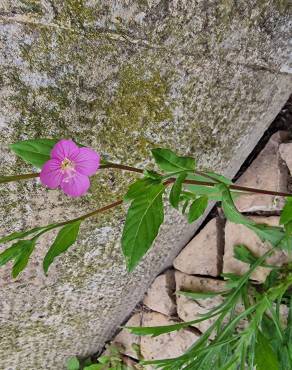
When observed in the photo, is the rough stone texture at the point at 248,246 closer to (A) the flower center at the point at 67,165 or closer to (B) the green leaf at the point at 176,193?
(B) the green leaf at the point at 176,193

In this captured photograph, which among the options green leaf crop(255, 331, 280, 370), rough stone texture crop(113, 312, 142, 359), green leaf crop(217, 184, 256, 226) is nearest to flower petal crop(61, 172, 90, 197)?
green leaf crop(217, 184, 256, 226)

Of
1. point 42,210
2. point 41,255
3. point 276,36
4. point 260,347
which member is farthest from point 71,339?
point 276,36

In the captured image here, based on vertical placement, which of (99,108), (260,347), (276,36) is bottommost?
(260,347)

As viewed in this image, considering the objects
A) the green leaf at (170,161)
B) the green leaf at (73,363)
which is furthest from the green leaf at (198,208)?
the green leaf at (73,363)

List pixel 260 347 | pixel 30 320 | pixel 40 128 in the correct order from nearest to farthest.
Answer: pixel 260 347 < pixel 40 128 < pixel 30 320

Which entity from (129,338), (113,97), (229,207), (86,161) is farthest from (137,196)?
(129,338)

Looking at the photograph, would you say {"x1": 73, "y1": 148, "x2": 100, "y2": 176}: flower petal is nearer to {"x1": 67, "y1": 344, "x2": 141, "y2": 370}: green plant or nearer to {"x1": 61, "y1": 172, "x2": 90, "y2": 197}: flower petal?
{"x1": 61, "y1": 172, "x2": 90, "y2": 197}: flower petal

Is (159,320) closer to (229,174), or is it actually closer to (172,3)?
(229,174)

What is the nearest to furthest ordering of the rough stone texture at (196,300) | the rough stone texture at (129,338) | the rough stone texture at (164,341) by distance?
1. the rough stone texture at (196,300)
2. the rough stone texture at (164,341)
3. the rough stone texture at (129,338)
